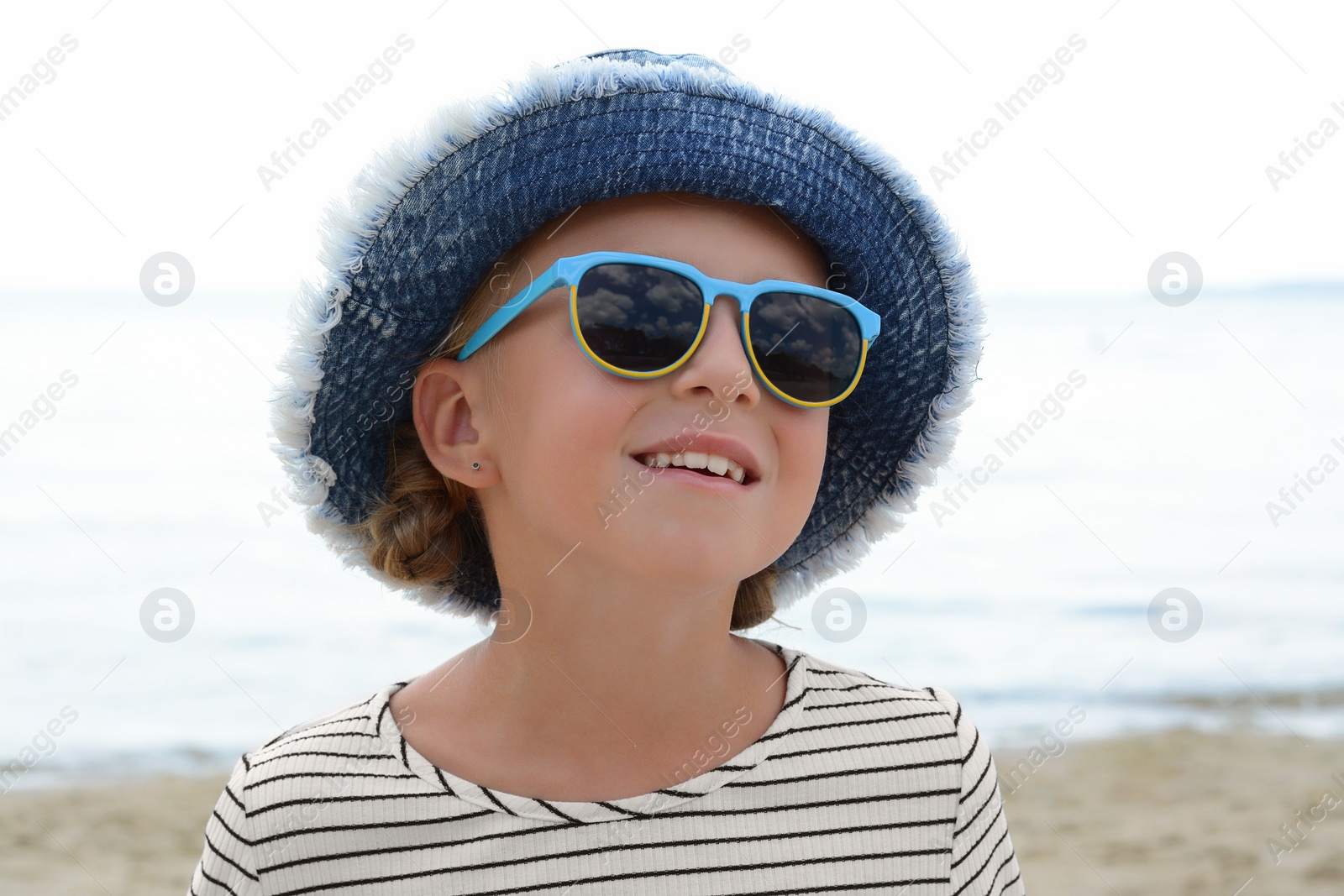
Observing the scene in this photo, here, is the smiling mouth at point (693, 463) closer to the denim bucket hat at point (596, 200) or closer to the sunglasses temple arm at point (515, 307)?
the sunglasses temple arm at point (515, 307)

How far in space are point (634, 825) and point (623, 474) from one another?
49cm

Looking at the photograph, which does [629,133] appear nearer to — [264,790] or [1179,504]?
[264,790]

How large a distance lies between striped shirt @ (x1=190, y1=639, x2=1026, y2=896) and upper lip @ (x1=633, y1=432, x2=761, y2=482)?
0.43 meters

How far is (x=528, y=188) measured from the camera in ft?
5.28

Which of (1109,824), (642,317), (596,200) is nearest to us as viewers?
(642,317)

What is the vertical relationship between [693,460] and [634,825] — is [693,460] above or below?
above

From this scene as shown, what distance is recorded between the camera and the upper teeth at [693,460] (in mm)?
1524

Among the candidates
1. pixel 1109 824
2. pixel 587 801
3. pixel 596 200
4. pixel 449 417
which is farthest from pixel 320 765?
pixel 1109 824

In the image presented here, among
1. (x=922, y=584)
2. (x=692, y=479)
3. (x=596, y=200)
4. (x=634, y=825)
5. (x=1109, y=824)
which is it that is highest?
(x=922, y=584)

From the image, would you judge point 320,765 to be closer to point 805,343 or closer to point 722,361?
point 722,361

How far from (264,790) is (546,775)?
1.34 feet

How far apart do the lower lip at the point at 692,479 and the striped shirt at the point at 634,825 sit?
0.41 m

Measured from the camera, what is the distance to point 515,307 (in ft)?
5.36

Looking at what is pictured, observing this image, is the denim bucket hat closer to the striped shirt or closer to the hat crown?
the hat crown
